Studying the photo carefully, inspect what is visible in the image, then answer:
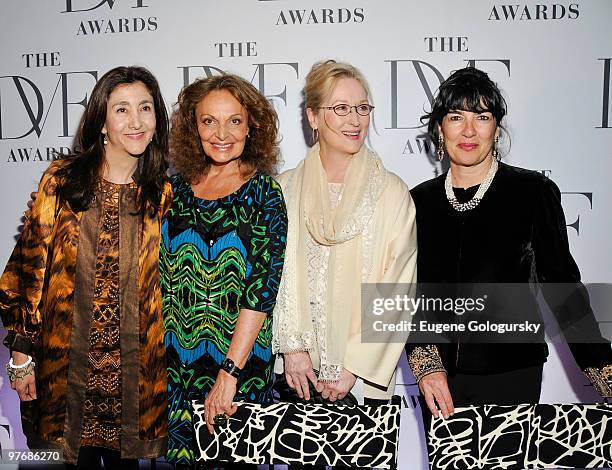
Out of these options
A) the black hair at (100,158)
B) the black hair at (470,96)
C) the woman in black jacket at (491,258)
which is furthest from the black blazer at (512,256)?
the black hair at (100,158)

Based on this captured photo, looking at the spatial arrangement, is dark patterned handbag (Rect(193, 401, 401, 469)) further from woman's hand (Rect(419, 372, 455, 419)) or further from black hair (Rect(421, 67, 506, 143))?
black hair (Rect(421, 67, 506, 143))

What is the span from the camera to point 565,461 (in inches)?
68.2

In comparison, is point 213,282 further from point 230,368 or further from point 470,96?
point 470,96

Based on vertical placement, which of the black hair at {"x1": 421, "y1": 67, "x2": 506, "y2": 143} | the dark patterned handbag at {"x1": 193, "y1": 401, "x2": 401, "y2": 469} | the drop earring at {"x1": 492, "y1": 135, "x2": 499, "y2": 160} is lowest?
the dark patterned handbag at {"x1": 193, "y1": 401, "x2": 401, "y2": 469}

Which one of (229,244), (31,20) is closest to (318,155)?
(229,244)

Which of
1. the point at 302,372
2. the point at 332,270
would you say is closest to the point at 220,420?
the point at 302,372

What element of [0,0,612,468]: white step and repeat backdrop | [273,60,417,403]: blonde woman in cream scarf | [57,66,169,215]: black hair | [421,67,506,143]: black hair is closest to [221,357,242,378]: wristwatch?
[273,60,417,403]: blonde woman in cream scarf

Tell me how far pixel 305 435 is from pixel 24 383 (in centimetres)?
100

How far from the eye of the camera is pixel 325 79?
201 cm

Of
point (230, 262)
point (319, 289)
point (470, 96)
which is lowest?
point (319, 289)

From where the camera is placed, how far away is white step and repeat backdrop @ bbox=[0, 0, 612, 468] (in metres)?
2.60

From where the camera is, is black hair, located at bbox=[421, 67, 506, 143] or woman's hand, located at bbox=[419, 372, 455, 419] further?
black hair, located at bbox=[421, 67, 506, 143]

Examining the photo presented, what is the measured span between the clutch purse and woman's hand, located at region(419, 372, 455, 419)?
0.04 metres

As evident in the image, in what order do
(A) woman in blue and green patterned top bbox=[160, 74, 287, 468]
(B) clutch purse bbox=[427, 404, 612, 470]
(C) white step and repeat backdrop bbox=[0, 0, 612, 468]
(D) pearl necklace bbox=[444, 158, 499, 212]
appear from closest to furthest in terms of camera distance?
(B) clutch purse bbox=[427, 404, 612, 470] < (A) woman in blue and green patterned top bbox=[160, 74, 287, 468] < (D) pearl necklace bbox=[444, 158, 499, 212] < (C) white step and repeat backdrop bbox=[0, 0, 612, 468]
